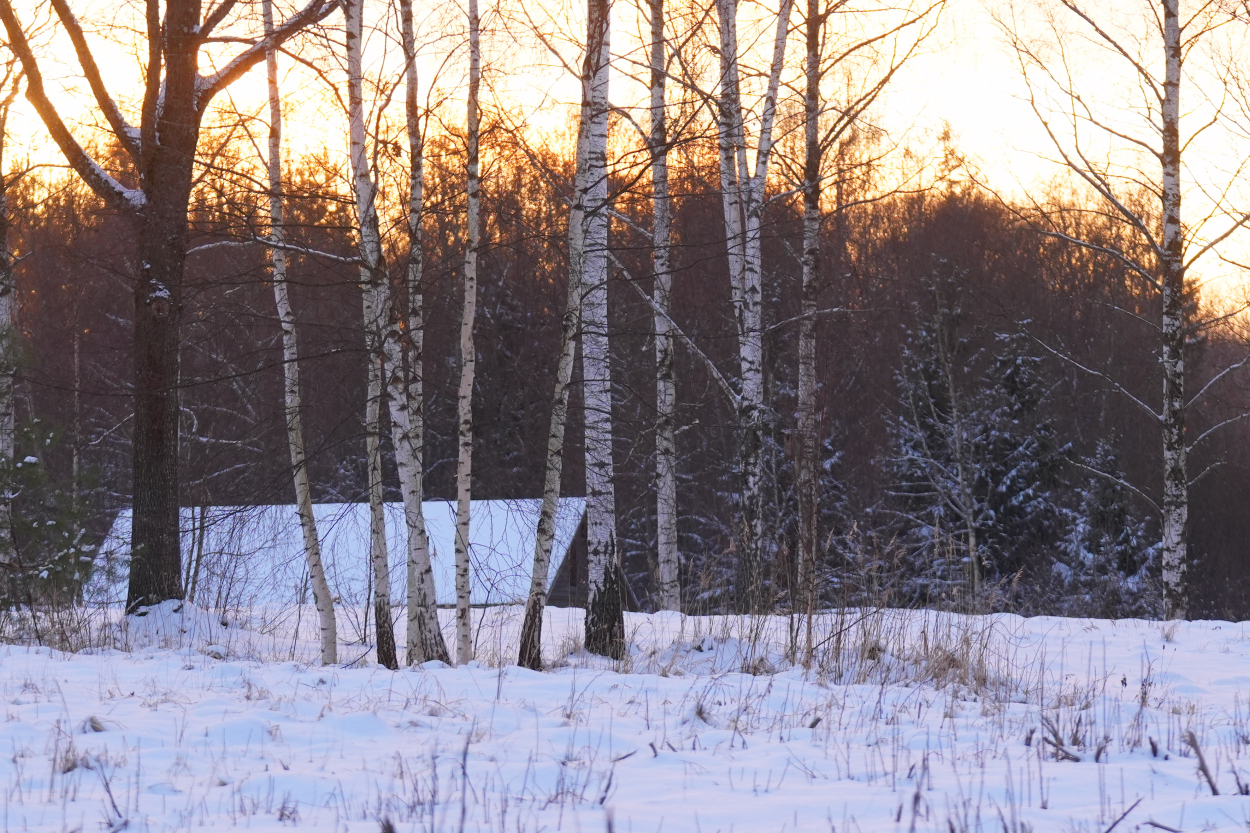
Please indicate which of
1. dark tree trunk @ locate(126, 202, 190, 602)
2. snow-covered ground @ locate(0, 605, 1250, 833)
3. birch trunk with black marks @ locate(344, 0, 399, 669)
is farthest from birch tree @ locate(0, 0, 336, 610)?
snow-covered ground @ locate(0, 605, 1250, 833)

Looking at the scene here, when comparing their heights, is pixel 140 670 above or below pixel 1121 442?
below

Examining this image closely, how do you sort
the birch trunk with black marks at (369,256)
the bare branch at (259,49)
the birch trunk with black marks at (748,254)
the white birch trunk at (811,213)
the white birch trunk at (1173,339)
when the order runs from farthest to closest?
the white birch trunk at (1173,339) < the white birch trunk at (811,213) < the birch trunk with black marks at (748,254) < the bare branch at (259,49) < the birch trunk with black marks at (369,256)

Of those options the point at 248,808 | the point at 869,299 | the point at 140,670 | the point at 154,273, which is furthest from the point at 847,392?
the point at 248,808

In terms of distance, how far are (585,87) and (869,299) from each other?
21.7 metres

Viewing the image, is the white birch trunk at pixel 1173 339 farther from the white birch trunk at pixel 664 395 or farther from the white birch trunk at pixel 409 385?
the white birch trunk at pixel 409 385

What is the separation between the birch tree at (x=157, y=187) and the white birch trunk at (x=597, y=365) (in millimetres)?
3290

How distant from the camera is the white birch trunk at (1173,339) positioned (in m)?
12.7

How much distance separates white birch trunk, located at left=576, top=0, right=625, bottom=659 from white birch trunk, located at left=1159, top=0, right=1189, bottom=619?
7299mm

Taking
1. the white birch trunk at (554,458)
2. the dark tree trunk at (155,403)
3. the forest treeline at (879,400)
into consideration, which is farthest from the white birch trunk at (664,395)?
the forest treeline at (879,400)

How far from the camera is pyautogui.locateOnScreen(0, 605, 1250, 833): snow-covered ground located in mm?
3471

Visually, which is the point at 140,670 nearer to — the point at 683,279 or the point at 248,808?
the point at 248,808

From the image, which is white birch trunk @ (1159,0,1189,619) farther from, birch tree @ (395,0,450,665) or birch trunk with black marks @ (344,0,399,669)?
birch trunk with black marks @ (344,0,399,669)

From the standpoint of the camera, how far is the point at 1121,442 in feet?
101

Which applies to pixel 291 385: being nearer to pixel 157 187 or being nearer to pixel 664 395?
pixel 157 187
